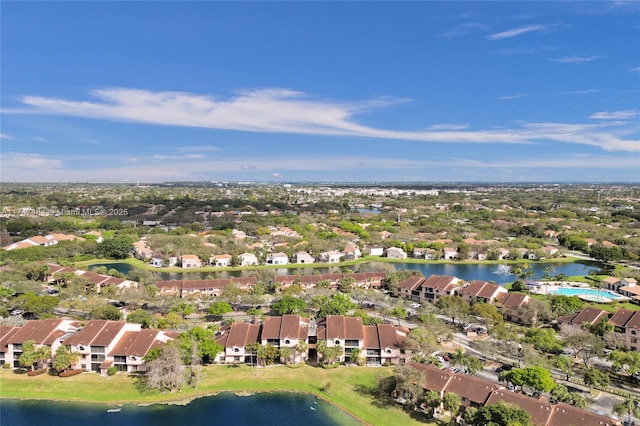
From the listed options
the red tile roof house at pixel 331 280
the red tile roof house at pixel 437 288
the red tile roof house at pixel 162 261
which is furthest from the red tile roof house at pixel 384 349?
the red tile roof house at pixel 162 261

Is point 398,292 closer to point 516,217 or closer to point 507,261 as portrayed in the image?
point 507,261

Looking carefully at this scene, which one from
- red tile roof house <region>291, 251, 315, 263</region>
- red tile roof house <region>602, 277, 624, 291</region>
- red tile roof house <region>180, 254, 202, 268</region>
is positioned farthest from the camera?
red tile roof house <region>291, 251, 315, 263</region>

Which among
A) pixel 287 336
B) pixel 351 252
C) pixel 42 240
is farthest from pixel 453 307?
pixel 42 240

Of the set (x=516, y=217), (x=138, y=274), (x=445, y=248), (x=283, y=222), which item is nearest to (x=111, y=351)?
(x=138, y=274)

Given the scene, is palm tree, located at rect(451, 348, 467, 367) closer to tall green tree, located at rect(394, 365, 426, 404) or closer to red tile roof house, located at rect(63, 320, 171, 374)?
tall green tree, located at rect(394, 365, 426, 404)

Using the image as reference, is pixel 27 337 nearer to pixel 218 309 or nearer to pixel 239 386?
pixel 218 309

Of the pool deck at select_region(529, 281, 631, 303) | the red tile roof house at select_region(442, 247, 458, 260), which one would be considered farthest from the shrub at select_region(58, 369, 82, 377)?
the red tile roof house at select_region(442, 247, 458, 260)

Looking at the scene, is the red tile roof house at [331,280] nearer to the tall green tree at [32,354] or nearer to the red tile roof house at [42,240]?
the tall green tree at [32,354]
